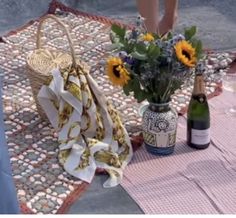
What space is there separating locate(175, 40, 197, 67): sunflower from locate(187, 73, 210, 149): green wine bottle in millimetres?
110

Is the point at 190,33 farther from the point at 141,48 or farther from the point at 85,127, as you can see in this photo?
the point at 85,127

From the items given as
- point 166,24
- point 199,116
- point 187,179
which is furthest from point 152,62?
point 166,24

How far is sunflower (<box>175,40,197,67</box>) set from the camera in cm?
194

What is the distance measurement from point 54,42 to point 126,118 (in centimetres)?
82

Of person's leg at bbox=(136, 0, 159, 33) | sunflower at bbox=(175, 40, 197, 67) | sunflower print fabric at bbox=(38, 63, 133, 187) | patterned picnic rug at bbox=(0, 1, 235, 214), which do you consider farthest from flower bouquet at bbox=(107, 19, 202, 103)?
person's leg at bbox=(136, 0, 159, 33)

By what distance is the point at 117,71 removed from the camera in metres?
1.97

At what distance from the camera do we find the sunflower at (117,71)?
6.44 ft

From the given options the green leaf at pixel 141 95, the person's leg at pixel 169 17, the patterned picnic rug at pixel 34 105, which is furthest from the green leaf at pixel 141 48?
the person's leg at pixel 169 17

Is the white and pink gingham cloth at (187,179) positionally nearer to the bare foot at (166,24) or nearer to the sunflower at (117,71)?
the sunflower at (117,71)

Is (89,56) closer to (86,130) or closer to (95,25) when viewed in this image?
(95,25)

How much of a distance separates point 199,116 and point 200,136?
66 millimetres

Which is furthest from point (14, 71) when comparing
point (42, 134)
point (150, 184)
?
point (150, 184)

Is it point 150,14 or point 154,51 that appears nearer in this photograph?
point 154,51

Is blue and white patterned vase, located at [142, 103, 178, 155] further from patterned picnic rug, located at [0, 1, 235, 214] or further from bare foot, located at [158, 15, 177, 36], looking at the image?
bare foot, located at [158, 15, 177, 36]
